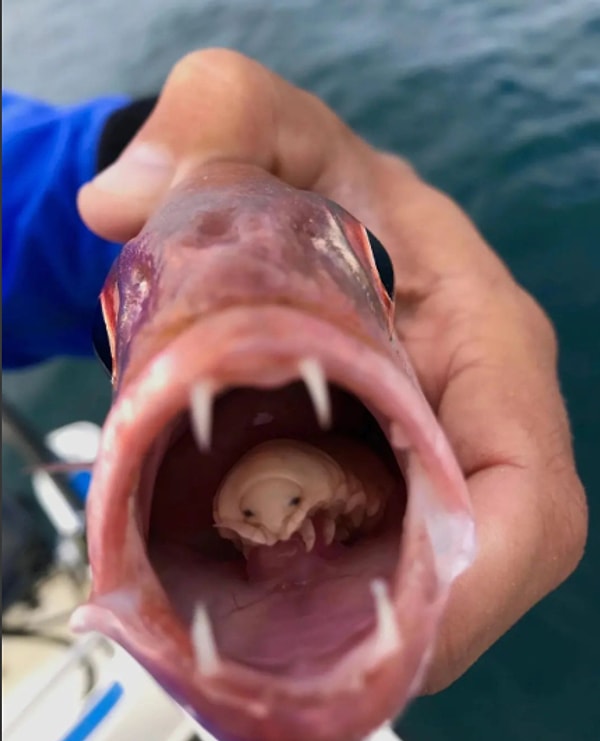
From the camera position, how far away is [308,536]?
0.89 m

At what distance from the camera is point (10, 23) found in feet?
15.5

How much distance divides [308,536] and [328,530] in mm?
39

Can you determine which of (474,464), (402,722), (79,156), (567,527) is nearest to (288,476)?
(474,464)

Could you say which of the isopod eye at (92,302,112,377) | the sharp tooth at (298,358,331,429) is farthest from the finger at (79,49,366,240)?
the sharp tooth at (298,358,331,429)

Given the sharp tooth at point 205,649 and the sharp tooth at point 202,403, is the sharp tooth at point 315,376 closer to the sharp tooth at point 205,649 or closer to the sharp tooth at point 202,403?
the sharp tooth at point 202,403

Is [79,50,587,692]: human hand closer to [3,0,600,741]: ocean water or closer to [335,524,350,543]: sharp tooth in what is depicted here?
[335,524,350,543]: sharp tooth

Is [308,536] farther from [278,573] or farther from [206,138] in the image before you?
[206,138]

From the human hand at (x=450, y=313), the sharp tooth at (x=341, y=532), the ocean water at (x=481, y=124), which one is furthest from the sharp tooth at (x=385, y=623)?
the ocean water at (x=481, y=124)

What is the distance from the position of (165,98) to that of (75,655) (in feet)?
3.34

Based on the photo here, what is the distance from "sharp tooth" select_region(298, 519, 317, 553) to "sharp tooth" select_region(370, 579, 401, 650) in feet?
0.62

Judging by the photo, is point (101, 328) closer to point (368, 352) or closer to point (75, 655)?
point (368, 352)

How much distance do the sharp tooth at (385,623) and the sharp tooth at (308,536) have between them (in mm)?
188

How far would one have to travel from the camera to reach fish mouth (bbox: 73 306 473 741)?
2.11 ft

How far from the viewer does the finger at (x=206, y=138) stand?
1335mm
